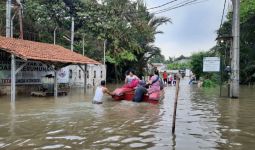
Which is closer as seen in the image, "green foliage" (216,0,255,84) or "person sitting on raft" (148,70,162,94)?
"person sitting on raft" (148,70,162,94)

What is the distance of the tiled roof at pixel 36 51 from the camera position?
18.8m

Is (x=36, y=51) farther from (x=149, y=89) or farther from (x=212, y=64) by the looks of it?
(x=212, y=64)

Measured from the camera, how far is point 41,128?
34.2 ft

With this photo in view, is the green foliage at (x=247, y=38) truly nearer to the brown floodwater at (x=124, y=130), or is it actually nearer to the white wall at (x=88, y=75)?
the white wall at (x=88, y=75)

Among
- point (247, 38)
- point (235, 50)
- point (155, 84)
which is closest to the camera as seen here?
point (155, 84)

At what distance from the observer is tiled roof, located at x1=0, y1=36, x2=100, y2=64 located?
18.8 m

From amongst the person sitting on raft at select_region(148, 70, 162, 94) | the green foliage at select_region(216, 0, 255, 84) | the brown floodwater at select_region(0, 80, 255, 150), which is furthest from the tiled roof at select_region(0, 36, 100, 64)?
the green foliage at select_region(216, 0, 255, 84)

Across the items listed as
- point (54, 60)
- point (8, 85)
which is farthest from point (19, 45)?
point (8, 85)

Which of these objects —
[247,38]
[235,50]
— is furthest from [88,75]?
[247,38]

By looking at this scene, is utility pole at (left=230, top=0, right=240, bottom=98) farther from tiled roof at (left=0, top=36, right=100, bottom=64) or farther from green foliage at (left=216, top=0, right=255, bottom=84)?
green foliage at (left=216, top=0, right=255, bottom=84)

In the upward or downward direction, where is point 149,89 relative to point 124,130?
upward

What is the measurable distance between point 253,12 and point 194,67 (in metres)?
16.7

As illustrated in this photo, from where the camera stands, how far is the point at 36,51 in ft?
69.1

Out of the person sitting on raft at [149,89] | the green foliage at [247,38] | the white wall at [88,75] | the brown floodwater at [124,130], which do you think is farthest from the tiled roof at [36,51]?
the green foliage at [247,38]
